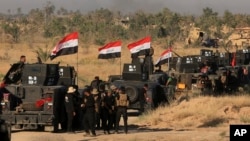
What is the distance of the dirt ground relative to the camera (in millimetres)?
20375

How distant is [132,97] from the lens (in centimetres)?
2850

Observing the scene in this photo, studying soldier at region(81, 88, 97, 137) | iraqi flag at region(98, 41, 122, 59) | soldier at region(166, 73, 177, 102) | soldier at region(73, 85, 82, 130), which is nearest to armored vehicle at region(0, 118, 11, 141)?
soldier at region(81, 88, 97, 137)

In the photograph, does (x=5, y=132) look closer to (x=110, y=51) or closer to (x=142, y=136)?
(x=142, y=136)

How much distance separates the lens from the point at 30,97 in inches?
882

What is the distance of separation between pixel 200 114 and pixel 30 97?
24.1 feet

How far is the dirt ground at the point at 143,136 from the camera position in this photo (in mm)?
20375

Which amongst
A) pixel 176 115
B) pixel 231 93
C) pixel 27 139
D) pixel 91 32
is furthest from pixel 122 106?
pixel 91 32

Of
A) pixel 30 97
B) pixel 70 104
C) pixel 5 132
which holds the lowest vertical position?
pixel 5 132

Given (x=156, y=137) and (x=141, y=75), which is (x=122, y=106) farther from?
(x=141, y=75)

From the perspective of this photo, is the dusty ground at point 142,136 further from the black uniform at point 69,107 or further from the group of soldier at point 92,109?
the black uniform at point 69,107

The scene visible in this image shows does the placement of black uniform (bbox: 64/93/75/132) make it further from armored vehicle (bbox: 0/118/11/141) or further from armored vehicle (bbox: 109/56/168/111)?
armored vehicle (bbox: 0/118/11/141)

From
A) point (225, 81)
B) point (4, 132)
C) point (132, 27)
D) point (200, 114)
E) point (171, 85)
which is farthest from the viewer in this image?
point (132, 27)

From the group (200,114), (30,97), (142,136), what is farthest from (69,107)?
(200,114)

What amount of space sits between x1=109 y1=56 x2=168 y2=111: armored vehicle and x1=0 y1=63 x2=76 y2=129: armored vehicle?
554cm
